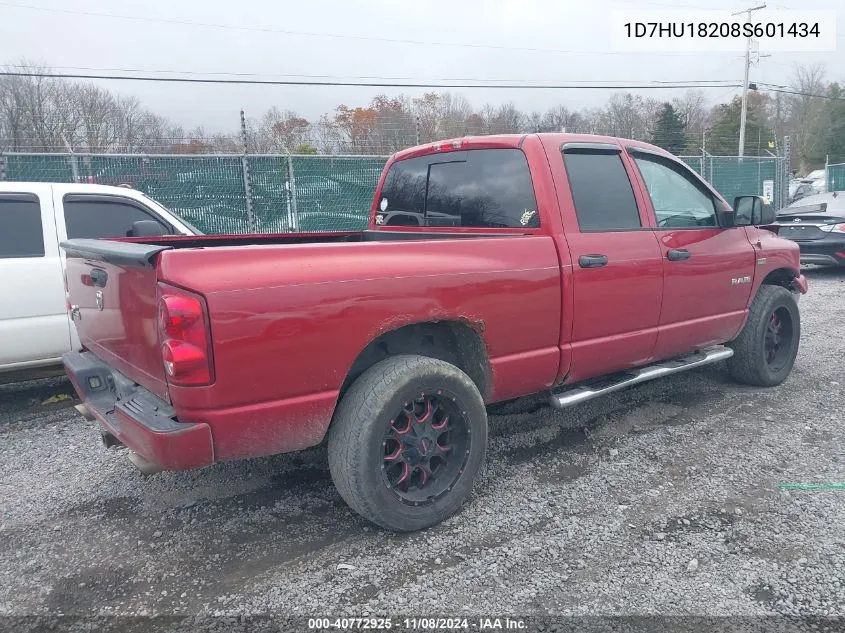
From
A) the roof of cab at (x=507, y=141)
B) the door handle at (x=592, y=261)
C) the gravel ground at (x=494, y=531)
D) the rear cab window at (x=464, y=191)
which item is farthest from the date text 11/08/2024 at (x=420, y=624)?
the roof of cab at (x=507, y=141)

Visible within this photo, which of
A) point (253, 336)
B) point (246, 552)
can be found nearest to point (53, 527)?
point (246, 552)

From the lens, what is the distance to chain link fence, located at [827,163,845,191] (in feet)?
97.2

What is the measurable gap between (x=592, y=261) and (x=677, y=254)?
0.87 metres

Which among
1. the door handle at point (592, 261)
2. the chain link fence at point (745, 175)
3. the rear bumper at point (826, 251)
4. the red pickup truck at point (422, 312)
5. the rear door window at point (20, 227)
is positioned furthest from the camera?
the chain link fence at point (745, 175)

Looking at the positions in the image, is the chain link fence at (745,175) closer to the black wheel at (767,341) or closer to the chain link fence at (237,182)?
the chain link fence at (237,182)

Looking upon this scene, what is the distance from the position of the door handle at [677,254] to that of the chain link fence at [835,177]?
102 ft

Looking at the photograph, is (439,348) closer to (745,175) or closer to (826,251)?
(826,251)

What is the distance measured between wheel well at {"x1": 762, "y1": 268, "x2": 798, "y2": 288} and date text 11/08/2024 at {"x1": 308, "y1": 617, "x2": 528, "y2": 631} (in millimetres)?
3968

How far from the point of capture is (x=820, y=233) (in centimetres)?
1085

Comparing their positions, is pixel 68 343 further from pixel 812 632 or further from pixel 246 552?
pixel 812 632

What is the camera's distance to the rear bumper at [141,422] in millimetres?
2541

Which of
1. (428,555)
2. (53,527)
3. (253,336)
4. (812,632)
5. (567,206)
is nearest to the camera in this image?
(812,632)

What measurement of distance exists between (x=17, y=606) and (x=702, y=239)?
14.4 feet

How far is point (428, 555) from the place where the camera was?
2.96 metres
